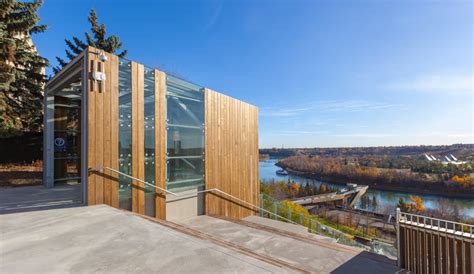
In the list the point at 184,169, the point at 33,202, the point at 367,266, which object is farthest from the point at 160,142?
the point at 367,266

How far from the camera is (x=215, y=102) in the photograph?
23.1 feet

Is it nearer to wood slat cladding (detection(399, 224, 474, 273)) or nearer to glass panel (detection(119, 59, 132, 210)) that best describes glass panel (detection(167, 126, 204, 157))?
glass panel (detection(119, 59, 132, 210))

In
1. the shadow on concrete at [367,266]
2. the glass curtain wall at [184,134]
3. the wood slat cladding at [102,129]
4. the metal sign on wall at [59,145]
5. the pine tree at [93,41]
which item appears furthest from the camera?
the pine tree at [93,41]

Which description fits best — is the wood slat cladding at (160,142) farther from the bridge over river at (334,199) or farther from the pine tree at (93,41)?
the bridge over river at (334,199)

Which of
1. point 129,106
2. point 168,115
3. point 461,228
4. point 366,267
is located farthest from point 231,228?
point 461,228

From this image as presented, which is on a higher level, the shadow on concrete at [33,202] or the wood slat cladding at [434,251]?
the shadow on concrete at [33,202]

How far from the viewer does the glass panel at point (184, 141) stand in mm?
5714

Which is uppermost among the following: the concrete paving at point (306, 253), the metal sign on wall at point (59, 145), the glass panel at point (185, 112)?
the glass panel at point (185, 112)

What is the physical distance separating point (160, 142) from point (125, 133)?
86 centimetres

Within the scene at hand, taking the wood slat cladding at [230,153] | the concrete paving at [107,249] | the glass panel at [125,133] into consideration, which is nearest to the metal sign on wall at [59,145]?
the glass panel at [125,133]

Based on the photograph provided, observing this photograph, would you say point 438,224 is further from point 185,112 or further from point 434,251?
point 185,112

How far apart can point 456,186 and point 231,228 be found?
6873 centimetres

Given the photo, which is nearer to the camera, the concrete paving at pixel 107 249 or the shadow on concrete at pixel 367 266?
the concrete paving at pixel 107 249

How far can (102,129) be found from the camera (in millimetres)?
4305
